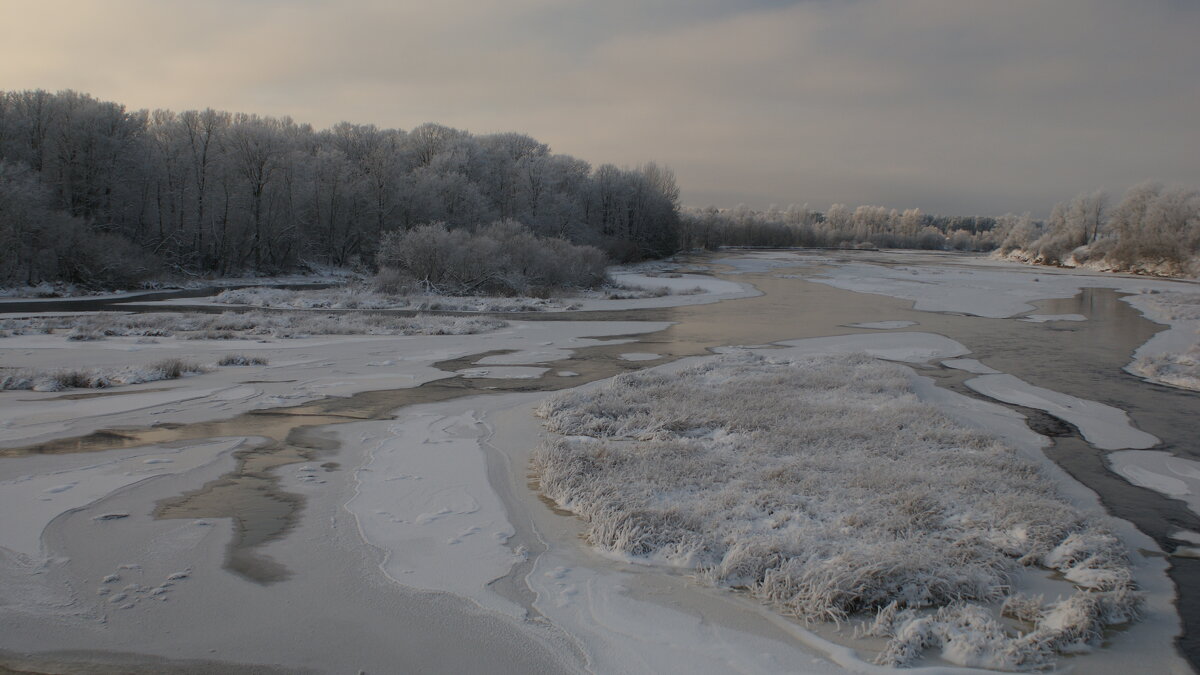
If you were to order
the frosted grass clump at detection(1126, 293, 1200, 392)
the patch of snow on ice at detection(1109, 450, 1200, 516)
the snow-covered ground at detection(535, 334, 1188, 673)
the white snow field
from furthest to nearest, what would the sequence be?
1. the white snow field
2. the frosted grass clump at detection(1126, 293, 1200, 392)
3. the patch of snow on ice at detection(1109, 450, 1200, 516)
4. the snow-covered ground at detection(535, 334, 1188, 673)

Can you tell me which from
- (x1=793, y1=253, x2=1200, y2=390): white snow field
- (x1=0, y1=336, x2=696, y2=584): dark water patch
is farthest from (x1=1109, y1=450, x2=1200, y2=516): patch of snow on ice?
(x1=0, y1=336, x2=696, y2=584): dark water patch

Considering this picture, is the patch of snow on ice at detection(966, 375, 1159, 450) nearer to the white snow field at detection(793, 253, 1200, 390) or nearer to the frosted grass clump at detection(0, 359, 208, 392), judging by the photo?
the white snow field at detection(793, 253, 1200, 390)

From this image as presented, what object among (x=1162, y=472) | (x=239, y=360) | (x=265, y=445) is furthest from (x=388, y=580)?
(x=239, y=360)

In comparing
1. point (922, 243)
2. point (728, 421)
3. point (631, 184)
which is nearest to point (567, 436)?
point (728, 421)

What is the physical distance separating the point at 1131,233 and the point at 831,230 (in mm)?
82975

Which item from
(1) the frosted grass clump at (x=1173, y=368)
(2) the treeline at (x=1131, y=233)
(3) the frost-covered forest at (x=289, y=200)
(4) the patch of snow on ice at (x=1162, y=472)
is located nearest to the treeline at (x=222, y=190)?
(3) the frost-covered forest at (x=289, y=200)

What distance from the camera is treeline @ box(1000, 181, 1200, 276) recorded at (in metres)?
59.0

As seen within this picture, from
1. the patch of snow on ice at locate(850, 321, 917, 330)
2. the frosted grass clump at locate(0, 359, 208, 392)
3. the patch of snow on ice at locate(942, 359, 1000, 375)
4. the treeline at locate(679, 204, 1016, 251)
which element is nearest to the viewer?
the frosted grass clump at locate(0, 359, 208, 392)

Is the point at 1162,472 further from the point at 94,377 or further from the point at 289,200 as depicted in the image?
the point at 289,200

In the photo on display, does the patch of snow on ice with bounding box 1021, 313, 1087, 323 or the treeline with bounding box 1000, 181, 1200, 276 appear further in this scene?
the treeline with bounding box 1000, 181, 1200, 276

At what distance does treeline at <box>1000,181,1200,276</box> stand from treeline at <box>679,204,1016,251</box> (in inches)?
1743

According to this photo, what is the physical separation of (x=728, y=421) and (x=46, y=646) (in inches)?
289

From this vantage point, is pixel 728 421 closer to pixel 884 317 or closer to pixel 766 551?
pixel 766 551

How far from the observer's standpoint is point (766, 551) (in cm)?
531
